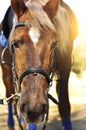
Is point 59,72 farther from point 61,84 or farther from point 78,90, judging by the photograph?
point 78,90

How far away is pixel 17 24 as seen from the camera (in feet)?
12.4

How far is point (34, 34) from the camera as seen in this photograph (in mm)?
3588

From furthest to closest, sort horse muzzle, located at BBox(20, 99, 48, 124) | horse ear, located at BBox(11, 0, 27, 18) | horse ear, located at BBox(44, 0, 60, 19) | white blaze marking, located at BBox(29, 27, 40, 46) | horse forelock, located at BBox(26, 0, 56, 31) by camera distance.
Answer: horse ear, located at BBox(44, 0, 60, 19)
horse ear, located at BBox(11, 0, 27, 18)
horse forelock, located at BBox(26, 0, 56, 31)
white blaze marking, located at BBox(29, 27, 40, 46)
horse muzzle, located at BBox(20, 99, 48, 124)

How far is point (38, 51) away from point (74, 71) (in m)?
8.51

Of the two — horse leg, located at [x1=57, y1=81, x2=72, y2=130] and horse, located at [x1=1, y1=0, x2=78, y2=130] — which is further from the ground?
horse, located at [x1=1, y1=0, x2=78, y2=130]

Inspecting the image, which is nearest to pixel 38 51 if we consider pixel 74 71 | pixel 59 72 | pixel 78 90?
pixel 59 72

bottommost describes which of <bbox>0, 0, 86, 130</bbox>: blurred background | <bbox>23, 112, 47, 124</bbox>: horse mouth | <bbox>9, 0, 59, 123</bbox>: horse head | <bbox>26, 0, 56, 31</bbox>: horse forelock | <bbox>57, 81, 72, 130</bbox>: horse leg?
<bbox>0, 0, 86, 130</bbox>: blurred background

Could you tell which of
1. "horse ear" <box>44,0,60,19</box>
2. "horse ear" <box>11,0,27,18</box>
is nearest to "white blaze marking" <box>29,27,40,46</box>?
"horse ear" <box>11,0,27,18</box>

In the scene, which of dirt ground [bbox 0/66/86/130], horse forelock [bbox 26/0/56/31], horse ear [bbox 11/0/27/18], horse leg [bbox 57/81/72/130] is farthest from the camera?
dirt ground [bbox 0/66/86/130]

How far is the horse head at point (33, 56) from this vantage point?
343 centimetres

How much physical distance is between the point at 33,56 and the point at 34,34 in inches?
7.2

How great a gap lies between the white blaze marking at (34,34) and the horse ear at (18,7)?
11.6 inches

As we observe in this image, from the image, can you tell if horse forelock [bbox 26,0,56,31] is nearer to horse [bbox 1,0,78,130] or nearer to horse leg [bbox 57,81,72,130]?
horse [bbox 1,0,78,130]

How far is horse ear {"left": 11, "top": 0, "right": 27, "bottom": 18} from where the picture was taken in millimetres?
3824
